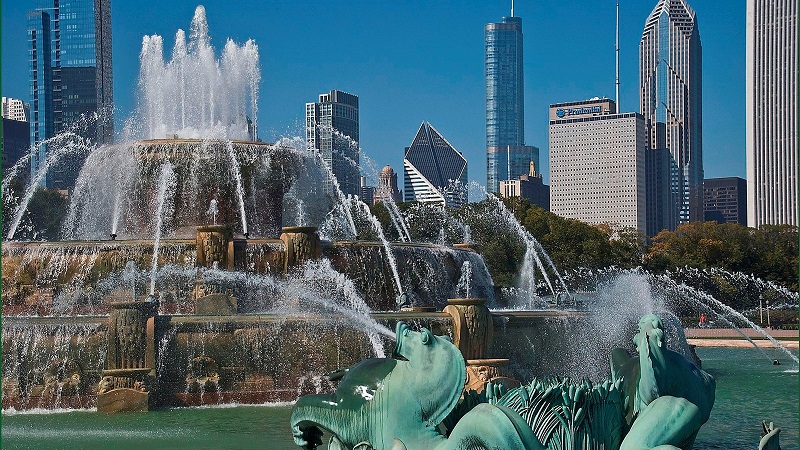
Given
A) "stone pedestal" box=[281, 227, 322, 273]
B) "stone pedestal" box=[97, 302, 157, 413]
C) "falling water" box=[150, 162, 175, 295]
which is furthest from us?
"falling water" box=[150, 162, 175, 295]

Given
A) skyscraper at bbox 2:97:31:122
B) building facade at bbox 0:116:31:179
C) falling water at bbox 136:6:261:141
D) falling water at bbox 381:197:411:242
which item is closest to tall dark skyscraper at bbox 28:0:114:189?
skyscraper at bbox 2:97:31:122

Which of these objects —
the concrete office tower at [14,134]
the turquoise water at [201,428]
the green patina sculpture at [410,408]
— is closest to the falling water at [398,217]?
the turquoise water at [201,428]

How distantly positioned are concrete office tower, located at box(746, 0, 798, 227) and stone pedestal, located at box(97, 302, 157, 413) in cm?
18227

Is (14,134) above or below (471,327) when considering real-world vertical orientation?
above

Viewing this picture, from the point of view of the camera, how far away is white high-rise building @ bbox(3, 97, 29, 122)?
169 m

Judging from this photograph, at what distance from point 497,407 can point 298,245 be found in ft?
49.1

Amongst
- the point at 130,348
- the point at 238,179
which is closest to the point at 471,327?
the point at 130,348

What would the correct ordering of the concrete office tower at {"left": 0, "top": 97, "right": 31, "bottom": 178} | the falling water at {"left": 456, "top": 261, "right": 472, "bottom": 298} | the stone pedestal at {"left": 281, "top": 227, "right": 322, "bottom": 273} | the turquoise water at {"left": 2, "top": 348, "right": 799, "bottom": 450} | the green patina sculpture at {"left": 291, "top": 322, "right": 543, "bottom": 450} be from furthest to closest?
the concrete office tower at {"left": 0, "top": 97, "right": 31, "bottom": 178}, the falling water at {"left": 456, "top": 261, "right": 472, "bottom": 298}, the stone pedestal at {"left": 281, "top": 227, "right": 322, "bottom": 273}, the turquoise water at {"left": 2, "top": 348, "right": 799, "bottom": 450}, the green patina sculpture at {"left": 291, "top": 322, "right": 543, "bottom": 450}

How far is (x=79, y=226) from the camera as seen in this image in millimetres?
31328

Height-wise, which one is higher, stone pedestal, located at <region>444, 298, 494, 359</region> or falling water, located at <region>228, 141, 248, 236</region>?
falling water, located at <region>228, 141, 248, 236</region>

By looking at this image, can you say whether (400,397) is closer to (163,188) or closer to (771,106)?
(163,188)

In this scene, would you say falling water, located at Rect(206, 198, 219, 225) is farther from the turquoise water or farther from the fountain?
the turquoise water

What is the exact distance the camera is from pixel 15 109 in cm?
17388

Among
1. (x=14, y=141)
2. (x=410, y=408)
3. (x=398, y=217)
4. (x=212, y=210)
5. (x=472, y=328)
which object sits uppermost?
(x=14, y=141)
